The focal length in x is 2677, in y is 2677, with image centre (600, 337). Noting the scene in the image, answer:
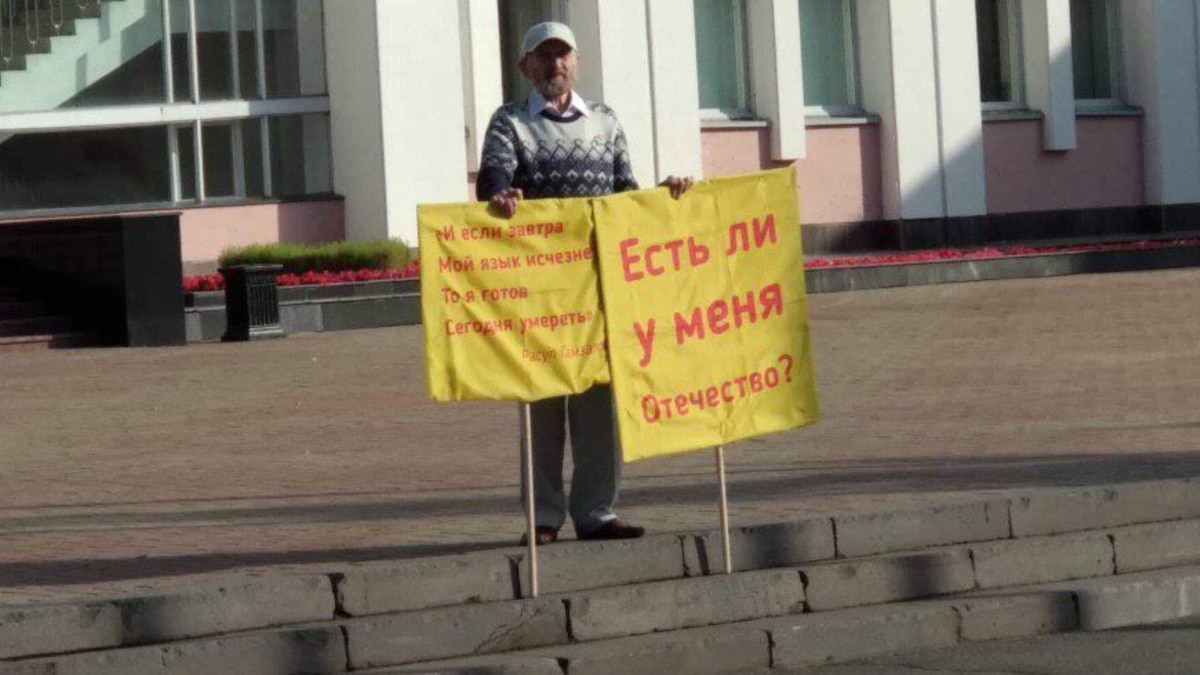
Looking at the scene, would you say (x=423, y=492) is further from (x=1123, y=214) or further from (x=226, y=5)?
(x=1123, y=214)

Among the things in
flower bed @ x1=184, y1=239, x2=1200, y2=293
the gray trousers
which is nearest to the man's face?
the gray trousers

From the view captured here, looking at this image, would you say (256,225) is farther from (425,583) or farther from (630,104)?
(425,583)

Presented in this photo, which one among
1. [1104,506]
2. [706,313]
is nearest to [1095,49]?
[1104,506]

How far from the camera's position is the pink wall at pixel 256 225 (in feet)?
102

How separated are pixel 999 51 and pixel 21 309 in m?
17.8

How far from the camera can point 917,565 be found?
9906mm

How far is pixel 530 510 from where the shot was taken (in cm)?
930

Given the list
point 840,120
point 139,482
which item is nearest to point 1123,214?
point 840,120

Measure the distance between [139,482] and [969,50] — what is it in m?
25.6

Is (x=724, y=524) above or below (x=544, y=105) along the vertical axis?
below

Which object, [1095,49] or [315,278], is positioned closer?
[315,278]

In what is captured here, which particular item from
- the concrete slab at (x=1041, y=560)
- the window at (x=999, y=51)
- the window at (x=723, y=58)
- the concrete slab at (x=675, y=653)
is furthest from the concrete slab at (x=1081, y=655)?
the window at (x=999, y=51)

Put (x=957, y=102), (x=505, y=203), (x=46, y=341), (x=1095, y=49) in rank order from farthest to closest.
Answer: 1. (x=1095, y=49)
2. (x=957, y=102)
3. (x=46, y=341)
4. (x=505, y=203)

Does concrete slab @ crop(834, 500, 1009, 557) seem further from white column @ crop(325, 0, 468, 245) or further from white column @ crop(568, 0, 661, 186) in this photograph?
white column @ crop(568, 0, 661, 186)
